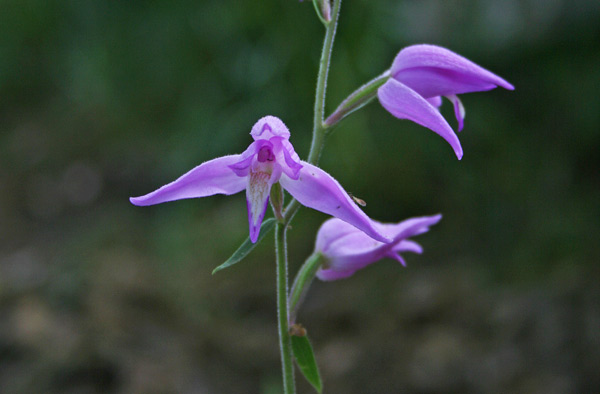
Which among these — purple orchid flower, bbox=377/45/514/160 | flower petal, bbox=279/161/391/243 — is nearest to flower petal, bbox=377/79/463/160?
purple orchid flower, bbox=377/45/514/160

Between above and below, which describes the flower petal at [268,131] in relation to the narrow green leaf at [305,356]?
above

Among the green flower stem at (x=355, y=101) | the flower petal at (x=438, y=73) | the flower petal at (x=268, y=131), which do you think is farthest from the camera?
the green flower stem at (x=355, y=101)

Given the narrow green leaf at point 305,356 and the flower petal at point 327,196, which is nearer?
the flower petal at point 327,196

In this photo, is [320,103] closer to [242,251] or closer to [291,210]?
[291,210]

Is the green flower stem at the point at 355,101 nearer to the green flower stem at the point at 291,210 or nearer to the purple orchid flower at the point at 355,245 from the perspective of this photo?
the green flower stem at the point at 291,210

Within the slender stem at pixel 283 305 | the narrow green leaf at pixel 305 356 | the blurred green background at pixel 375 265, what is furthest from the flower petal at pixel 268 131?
the blurred green background at pixel 375 265

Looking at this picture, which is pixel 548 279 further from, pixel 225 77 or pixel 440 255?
pixel 225 77

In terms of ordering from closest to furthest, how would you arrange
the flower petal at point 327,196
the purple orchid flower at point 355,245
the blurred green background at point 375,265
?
1. the flower petal at point 327,196
2. the purple orchid flower at point 355,245
3. the blurred green background at point 375,265
